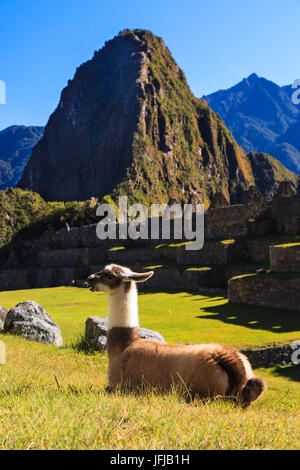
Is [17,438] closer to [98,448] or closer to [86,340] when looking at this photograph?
[98,448]

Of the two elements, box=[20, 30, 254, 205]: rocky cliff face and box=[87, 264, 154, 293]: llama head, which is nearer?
box=[87, 264, 154, 293]: llama head

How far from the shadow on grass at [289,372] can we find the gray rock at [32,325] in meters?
4.82

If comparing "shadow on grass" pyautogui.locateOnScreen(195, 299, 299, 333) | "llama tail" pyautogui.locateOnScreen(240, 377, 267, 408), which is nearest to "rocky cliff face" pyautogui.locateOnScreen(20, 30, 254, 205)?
"shadow on grass" pyautogui.locateOnScreen(195, 299, 299, 333)

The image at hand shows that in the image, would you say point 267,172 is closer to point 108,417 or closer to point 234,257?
point 234,257

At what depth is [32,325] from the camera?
10.0 meters

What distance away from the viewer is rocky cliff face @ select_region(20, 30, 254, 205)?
13838 cm

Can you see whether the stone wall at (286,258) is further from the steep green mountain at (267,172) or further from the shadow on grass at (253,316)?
the steep green mountain at (267,172)

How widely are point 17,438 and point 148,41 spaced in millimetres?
187855

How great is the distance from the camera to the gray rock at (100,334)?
8.04 m

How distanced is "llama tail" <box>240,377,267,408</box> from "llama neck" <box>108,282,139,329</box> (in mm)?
1403

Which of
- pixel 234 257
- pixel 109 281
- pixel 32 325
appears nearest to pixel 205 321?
pixel 32 325

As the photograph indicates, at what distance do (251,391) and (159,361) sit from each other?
97 centimetres

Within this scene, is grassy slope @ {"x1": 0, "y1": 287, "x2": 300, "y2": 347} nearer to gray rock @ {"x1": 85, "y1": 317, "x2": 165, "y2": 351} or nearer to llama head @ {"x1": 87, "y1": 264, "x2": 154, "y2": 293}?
gray rock @ {"x1": 85, "y1": 317, "x2": 165, "y2": 351}

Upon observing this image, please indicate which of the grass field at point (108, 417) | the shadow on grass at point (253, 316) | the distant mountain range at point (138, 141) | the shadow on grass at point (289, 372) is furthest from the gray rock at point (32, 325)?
the distant mountain range at point (138, 141)
